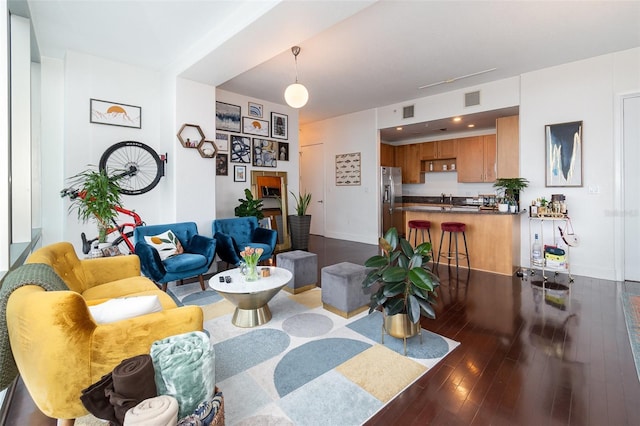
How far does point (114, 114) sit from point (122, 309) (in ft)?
12.5

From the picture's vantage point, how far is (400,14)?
123 inches

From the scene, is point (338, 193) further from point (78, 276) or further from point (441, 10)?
point (78, 276)

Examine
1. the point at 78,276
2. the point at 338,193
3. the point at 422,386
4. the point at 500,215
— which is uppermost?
the point at 338,193

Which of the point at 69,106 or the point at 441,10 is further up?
the point at 441,10

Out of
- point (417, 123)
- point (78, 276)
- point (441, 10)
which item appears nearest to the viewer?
point (78, 276)

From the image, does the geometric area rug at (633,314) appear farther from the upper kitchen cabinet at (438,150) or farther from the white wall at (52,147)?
the white wall at (52,147)

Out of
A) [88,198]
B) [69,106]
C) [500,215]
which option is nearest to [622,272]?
[500,215]

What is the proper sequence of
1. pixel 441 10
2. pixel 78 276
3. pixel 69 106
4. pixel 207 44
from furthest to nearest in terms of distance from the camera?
1. pixel 69 106
2. pixel 207 44
3. pixel 441 10
4. pixel 78 276

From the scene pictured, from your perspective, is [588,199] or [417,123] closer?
[588,199]

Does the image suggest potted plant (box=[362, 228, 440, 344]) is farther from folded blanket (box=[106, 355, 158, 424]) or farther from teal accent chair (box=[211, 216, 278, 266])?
teal accent chair (box=[211, 216, 278, 266])

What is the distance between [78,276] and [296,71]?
3832 mm

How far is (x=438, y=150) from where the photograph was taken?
24.7 ft

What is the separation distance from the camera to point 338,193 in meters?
7.71

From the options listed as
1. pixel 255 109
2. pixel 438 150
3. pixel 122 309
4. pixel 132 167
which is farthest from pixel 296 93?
pixel 438 150
